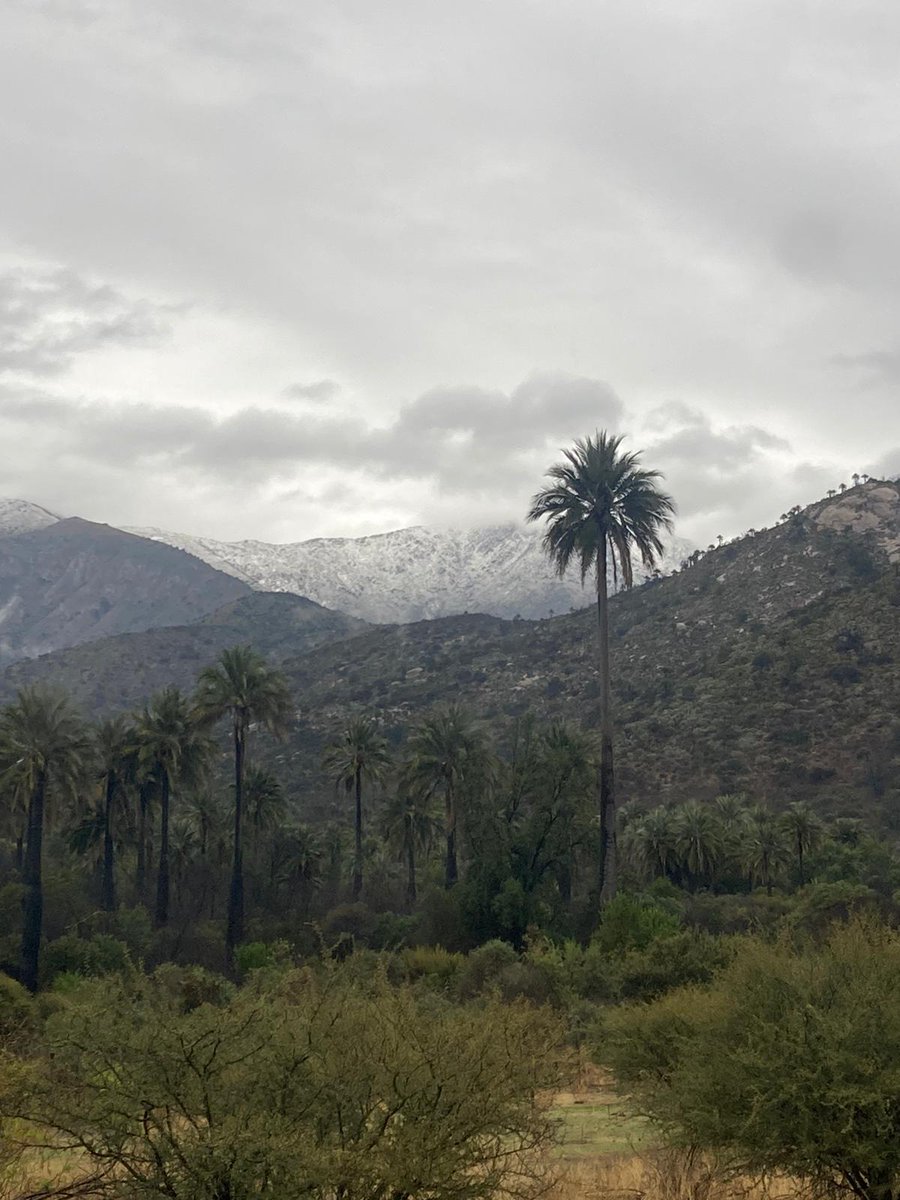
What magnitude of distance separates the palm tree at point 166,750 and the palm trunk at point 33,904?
6542 millimetres

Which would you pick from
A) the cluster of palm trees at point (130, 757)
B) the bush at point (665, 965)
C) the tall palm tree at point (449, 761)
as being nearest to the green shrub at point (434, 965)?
the bush at point (665, 965)

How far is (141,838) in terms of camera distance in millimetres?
52250

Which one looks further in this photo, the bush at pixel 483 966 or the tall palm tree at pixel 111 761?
the tall palm tree at pixel 111 761

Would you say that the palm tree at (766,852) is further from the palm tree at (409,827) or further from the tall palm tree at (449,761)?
the palm tree at (409,827)

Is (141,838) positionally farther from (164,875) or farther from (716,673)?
(716,673)

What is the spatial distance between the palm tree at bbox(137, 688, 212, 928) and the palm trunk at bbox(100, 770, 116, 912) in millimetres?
1767

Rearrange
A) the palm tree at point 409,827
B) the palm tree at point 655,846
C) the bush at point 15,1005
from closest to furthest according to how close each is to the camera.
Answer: the bush at point 15,1005, the palm tree at point 655,846, the palm tree at point 409,827

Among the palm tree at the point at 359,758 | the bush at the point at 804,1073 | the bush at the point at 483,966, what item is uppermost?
the palm tree at the point at 359,758

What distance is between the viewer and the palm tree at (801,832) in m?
54.7

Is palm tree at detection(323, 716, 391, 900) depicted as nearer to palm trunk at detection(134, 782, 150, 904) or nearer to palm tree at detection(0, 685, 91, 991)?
palm trunk at detection(134, 782, 150, 904)

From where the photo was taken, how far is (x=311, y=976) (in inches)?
459

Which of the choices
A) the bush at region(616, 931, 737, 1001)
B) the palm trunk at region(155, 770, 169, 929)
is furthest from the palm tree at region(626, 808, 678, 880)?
the bush at region(616, 931, 737, 1001)

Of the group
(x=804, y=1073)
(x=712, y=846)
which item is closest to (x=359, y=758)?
(x=712, y=846)

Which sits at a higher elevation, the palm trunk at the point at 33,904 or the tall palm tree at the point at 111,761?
the tall palm tree at the point at 111,761
